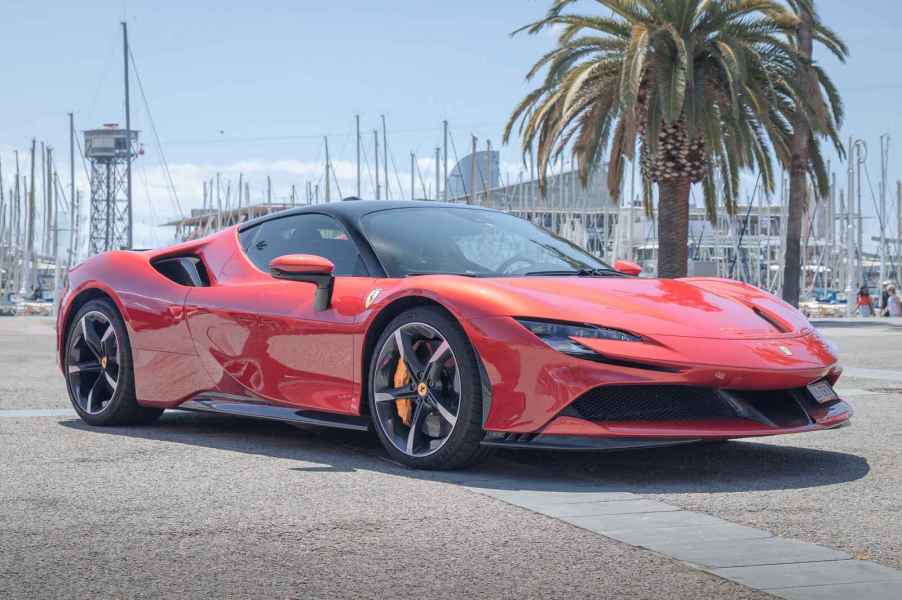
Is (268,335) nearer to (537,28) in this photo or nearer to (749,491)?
(749,491)

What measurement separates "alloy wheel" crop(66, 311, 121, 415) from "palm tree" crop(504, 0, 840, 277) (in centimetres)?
1456

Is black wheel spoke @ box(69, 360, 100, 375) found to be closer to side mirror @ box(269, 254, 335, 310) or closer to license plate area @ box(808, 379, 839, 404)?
side mirror @ box(269, 254, 335, 310)

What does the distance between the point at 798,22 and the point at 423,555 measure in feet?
65.9

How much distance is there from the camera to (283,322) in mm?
5887

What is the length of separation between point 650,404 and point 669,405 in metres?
0.08

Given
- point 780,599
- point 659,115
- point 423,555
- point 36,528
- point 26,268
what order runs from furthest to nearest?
point 26,268 → point 659,115 → point 36,528 → point 423,555 → point 780,599

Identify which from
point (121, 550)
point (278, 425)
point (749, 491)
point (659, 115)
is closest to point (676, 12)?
point (659, 115)

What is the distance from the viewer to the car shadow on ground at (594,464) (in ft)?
16.1

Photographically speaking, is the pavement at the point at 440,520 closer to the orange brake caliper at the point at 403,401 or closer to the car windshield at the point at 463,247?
the orange brake caliper at the point at 403,401

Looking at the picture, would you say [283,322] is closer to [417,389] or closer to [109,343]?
[417,389]

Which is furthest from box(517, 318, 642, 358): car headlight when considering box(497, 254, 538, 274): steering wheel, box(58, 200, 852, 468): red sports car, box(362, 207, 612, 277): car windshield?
box(497, 254, 538, 274): steering wheel

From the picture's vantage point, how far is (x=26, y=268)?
56219 mm

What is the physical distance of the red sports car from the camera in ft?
15.9

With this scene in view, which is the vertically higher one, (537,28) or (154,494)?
(537,28)
